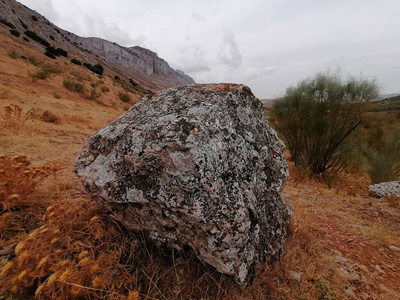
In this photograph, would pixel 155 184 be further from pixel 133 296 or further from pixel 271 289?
pixel 271 289

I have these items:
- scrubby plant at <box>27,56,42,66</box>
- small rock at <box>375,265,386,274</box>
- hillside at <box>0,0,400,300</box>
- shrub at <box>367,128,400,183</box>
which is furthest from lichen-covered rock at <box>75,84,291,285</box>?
scrubby plant at <box>27,56,42,66</box>

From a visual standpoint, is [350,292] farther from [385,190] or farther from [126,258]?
[385,190]

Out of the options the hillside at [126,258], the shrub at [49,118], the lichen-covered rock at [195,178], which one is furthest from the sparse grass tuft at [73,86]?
the lichen-covered rock at [195,178]

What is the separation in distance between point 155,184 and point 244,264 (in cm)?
79

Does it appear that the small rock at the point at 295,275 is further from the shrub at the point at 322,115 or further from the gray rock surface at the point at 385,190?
the shrub at the point at 322,115

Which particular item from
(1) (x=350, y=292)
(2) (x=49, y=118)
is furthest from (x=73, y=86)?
(1) (x=350, y=292)

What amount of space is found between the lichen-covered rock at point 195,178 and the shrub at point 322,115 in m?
5.89

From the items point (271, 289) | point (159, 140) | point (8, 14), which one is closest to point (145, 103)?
point (159, 140)

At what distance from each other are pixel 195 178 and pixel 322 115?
6.76 m

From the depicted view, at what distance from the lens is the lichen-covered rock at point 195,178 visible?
1260 millimetres

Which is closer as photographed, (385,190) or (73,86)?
(385,190)

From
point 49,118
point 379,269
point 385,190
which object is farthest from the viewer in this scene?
point 49,118

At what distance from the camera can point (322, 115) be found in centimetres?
653

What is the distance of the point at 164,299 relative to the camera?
1289 millimetres
